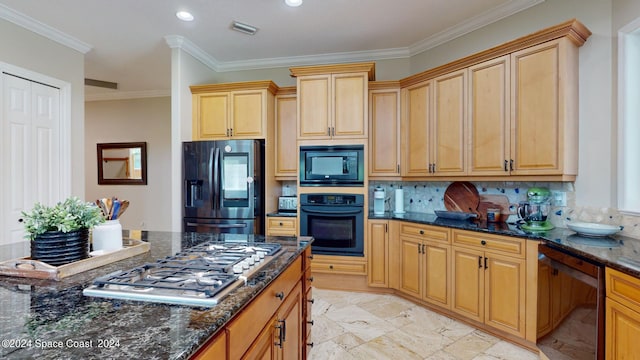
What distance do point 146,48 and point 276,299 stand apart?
379cm

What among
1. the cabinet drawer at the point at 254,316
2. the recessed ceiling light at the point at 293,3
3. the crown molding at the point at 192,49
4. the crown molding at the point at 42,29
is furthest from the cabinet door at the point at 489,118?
the crown molding at the point at 42,29

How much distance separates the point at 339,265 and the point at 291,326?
1783 mm

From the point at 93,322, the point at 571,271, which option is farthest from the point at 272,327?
the point at 571,271

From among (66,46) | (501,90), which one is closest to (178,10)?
(66,46)

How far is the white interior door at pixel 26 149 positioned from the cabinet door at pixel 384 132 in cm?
361

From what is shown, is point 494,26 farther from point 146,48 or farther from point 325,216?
point 146,48

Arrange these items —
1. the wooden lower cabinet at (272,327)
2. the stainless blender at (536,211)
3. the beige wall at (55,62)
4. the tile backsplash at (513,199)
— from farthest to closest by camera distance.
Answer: the beige wall at (55,62), the stainless blender at (536,211), the tile backsplash at (513,199), the wooden lower cabinet at (272,327)

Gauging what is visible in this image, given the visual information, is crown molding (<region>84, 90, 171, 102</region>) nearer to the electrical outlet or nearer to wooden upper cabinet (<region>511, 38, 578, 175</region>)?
wooden upper cabinet (<region>511, 38, 578, 175</region>)

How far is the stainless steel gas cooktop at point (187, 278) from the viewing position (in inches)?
36.0

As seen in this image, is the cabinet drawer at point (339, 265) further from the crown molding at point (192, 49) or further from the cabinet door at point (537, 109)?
the crown molding at point (192, 49)

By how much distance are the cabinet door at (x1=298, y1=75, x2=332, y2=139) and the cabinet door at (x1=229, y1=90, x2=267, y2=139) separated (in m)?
0.46

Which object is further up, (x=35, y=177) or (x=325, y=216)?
(x=35, y=177)

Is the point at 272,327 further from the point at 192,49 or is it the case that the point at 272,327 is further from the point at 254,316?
the point at 192,49

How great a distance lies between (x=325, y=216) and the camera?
328cm
